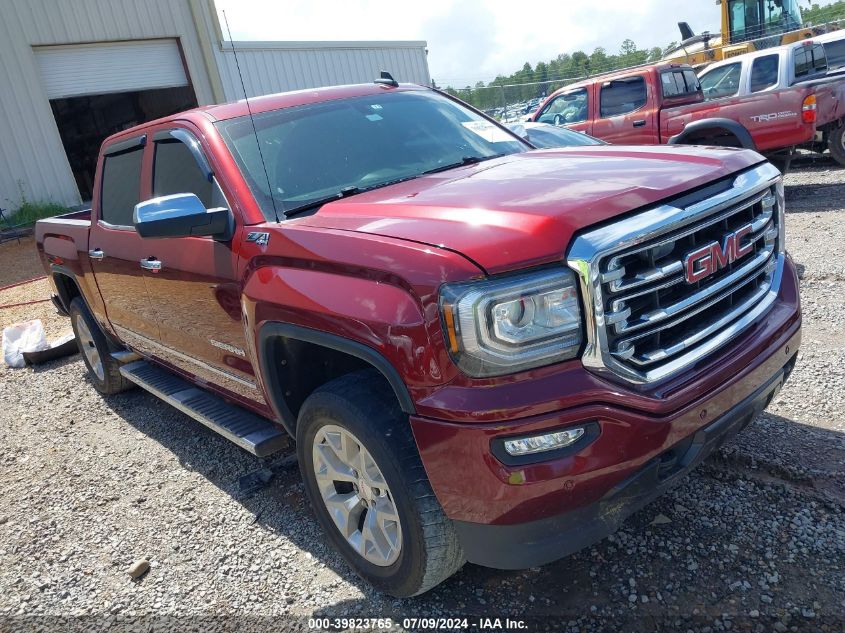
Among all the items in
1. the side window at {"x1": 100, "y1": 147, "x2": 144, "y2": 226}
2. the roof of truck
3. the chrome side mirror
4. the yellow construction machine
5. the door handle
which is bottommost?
the door handle

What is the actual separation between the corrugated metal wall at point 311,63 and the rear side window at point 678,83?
33.4 feet

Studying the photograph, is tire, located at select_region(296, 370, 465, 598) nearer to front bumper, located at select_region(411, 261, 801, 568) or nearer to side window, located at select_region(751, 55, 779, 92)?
front bumper, located at select_region(411, 261, 801, 568)

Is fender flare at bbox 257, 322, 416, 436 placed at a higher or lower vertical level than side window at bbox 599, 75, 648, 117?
lower

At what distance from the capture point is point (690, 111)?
9.58 meters

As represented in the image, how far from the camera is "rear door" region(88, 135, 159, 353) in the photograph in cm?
420

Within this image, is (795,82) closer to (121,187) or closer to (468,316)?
(121,187)

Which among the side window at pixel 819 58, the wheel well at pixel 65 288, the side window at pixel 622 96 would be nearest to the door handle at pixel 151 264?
the wheel well at pixel 65 288

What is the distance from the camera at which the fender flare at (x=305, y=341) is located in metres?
2.27

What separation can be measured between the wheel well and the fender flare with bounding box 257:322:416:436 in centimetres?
349

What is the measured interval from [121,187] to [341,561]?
117 inches

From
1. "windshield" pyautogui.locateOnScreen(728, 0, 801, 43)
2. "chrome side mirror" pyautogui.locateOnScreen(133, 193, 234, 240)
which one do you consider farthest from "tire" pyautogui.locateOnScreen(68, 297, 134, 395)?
"windshield" pyautogui.locateOnScreen(728, 0, 801, 43)

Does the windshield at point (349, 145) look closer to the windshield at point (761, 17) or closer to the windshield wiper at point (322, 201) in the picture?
the windshield wiper at point (322, 201)

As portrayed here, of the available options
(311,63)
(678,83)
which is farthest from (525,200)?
(311,63)

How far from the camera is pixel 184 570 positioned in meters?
3.21
